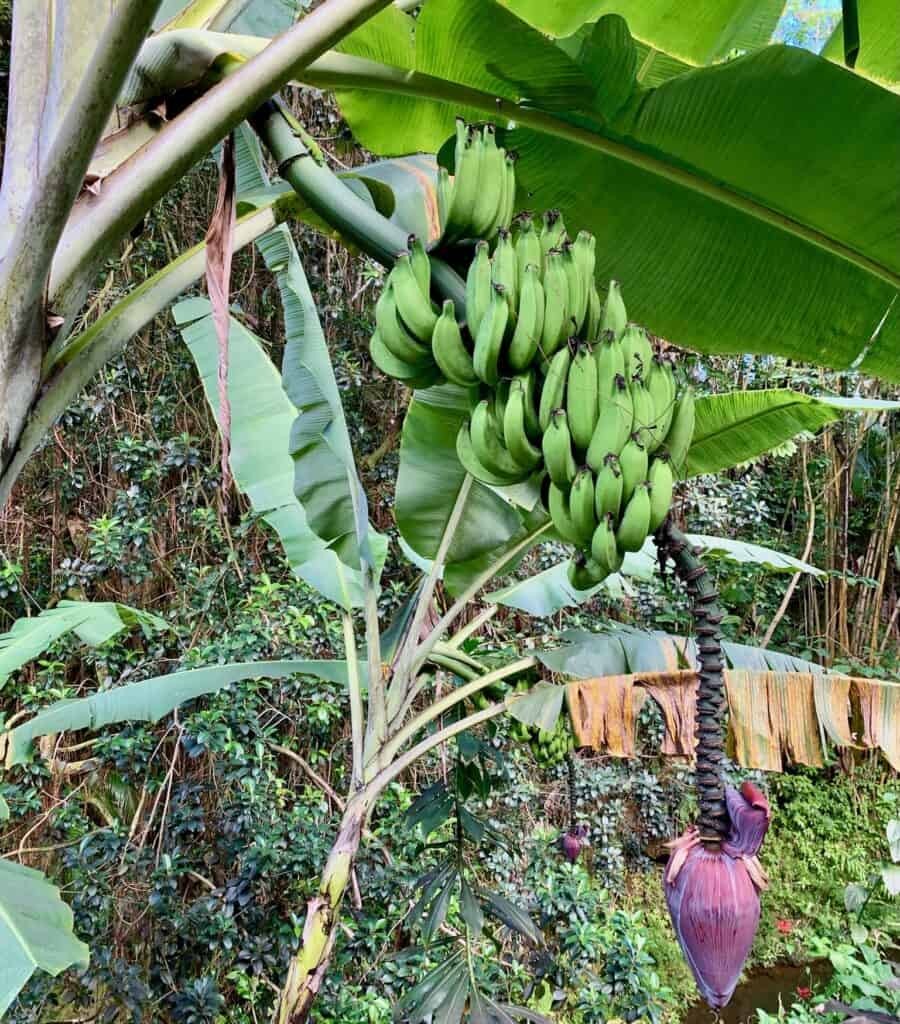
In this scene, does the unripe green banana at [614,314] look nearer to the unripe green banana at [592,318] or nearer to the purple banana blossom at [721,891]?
the unripe green banana at [592,318]

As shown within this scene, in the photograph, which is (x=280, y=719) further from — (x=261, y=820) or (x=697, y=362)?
(x=697, y=362)

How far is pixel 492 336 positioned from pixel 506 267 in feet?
0.22

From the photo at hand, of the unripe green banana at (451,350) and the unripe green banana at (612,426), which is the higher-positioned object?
the unripe green banana at (451,350)

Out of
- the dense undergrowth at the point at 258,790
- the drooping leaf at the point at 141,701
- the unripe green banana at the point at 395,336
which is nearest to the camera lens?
the unripe green banana at the point at 395,336

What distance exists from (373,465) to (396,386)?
0.33m

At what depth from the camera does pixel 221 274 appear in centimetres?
62

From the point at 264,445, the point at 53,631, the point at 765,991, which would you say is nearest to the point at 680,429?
the point at 264,445

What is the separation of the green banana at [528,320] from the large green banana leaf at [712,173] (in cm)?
29

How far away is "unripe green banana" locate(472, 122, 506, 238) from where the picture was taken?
0.65 metres

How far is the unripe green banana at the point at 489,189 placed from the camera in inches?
25.4

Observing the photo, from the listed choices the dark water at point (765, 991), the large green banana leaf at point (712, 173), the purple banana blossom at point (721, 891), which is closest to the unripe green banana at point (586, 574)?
the purple banana blossom at point (721, 891)

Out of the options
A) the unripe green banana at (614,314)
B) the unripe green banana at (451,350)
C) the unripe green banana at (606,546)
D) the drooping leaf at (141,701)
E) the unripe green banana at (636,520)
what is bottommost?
the drooping leaf at (141,701)

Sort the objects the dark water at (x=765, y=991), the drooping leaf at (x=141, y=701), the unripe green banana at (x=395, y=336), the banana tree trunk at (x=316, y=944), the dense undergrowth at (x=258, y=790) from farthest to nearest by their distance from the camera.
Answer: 1. the dark water at (x=765, y=991)
2. the dense undergrowth at (x=258, y=790)
3. the drooping leaf at (x=141, y=701)
4. the banana tree trunk at (x=316, y=944)
5. the unripe green banana at (x=395, y=336)

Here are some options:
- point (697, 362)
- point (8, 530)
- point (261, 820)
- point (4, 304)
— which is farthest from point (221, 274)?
point (697, 362)
